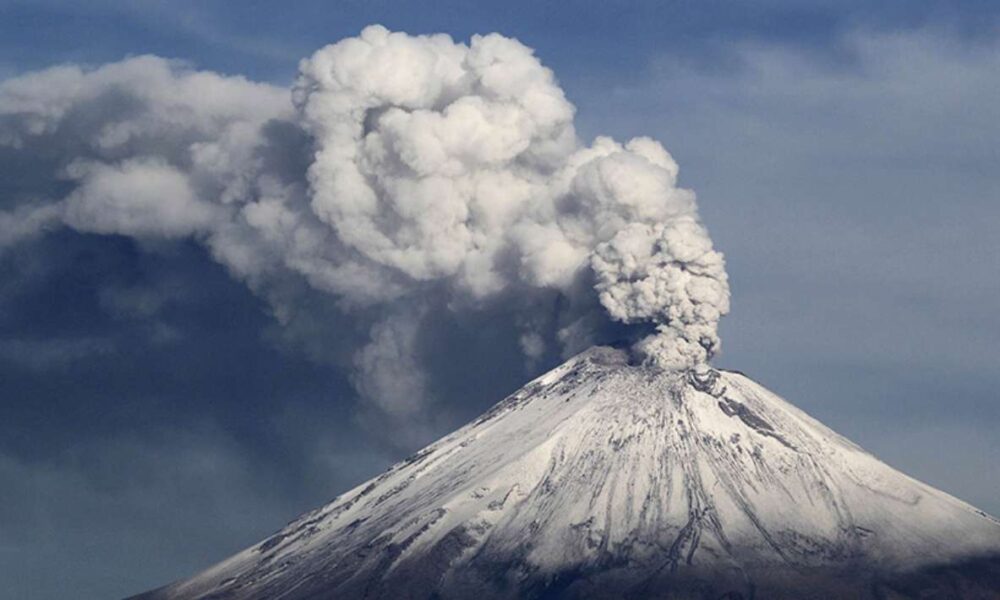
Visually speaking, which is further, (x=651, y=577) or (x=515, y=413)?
(x=515, y=413)

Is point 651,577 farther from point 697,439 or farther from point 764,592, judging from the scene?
point 697,439

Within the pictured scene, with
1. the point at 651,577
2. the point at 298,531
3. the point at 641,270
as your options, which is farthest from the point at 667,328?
the point at 298,531

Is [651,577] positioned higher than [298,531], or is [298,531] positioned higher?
[298,531]

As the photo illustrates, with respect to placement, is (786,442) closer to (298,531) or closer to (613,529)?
(613,529)

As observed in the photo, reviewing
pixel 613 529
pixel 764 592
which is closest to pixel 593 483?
pixel 613 529

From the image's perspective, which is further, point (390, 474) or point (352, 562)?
point (390, 474)

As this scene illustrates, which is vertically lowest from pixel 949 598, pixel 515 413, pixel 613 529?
pixel 949 598
